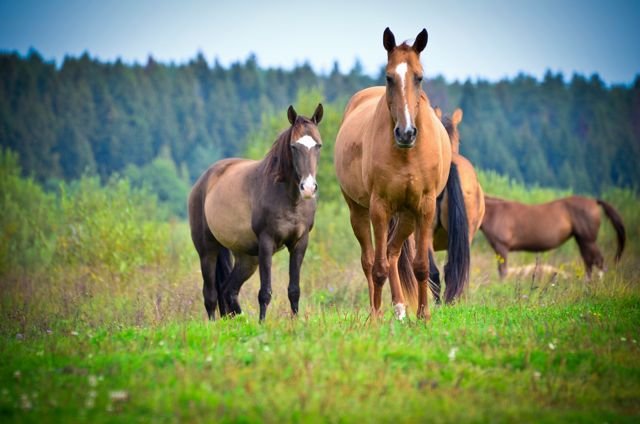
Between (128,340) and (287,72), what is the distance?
81996 mm

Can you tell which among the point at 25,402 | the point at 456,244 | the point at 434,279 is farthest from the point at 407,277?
the point at 25,402

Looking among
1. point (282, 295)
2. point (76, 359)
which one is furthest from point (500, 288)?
point (76, 359)

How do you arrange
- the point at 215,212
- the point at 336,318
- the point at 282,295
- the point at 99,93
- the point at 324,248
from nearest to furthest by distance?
the point at 336,318, the point at 215,212, the point at 282,295, the point at 324,248, the point at 99,93

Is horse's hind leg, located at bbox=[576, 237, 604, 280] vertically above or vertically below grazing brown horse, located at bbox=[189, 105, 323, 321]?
below

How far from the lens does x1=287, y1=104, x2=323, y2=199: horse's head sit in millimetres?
8977

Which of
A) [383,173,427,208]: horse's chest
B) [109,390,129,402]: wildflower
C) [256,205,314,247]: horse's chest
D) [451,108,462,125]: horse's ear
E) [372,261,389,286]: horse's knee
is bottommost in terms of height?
[109,390,129,402]: wildflower

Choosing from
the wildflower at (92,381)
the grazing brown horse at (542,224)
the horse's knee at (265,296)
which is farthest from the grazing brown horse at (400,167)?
the grazing brown horse at (542,224)

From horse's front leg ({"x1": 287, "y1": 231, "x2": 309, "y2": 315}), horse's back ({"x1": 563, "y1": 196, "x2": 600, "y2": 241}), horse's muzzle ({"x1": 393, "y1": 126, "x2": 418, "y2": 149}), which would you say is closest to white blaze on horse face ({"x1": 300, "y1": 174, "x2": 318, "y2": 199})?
horse's front leg ({"x1": 287, "y1": 231, "x2": 309, "y2": 315})

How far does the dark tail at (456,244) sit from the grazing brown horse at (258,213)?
220cm

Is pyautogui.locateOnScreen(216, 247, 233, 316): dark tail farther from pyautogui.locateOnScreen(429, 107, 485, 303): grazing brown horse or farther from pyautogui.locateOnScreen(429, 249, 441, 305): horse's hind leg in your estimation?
pyautogui.locateOnScreen(429, 107, 485, 303): grazing brown horse

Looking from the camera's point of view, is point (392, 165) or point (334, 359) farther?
point (392, 165)

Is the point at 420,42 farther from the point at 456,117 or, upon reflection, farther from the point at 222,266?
the point at 222,266

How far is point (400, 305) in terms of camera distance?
812cm

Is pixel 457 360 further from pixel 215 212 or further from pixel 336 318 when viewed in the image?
pixel 215 212
